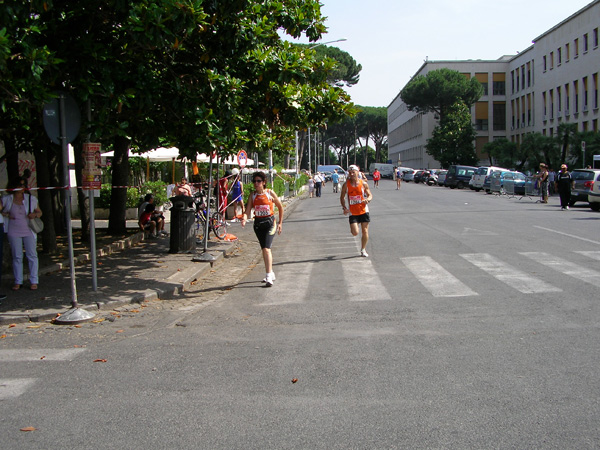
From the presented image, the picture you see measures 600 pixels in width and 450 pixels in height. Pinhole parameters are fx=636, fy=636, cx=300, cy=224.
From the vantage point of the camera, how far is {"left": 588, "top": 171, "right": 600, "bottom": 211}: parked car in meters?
22.9

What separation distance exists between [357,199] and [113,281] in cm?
492

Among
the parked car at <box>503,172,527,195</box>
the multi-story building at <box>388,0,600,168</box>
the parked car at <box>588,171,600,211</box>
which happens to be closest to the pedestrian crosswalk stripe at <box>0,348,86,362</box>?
the parked car at <box>588,171,600,211</box>

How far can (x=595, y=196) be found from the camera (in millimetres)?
22938

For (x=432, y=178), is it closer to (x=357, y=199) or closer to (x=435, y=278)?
(x=357, y=199)

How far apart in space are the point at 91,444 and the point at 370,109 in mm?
135866

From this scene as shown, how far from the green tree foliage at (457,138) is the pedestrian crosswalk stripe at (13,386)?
233 ft

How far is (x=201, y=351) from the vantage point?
6082 mm

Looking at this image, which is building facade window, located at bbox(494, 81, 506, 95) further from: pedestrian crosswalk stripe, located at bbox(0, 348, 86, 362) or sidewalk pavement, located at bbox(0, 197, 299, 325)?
pedestrian crosswalk stripe, located at bbox(0, 348, 86, 362)

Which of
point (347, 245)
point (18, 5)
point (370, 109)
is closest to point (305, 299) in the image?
point (18, 5)

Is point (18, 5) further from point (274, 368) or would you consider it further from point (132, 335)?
point (274, 368)

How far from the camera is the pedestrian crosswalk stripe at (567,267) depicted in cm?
903

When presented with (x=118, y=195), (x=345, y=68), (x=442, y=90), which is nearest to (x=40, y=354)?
(x=118, y=195)

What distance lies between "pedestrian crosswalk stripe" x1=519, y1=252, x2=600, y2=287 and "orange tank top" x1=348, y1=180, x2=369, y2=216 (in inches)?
123

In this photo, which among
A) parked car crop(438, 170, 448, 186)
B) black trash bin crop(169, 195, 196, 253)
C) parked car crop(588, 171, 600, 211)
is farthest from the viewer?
parked car crop(438, 170, 448, 186)
